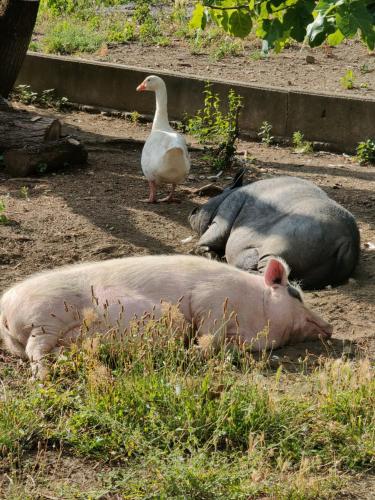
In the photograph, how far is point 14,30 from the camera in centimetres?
1118

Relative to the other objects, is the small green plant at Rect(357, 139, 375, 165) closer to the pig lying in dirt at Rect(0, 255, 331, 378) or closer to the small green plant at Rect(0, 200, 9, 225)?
the small green plant at Rect(0, 200, 9, 225)

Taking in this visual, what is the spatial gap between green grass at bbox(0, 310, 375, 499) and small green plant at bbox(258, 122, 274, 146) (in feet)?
22.8

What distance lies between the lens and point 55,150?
9688 millimetres

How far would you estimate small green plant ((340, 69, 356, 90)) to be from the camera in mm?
12133

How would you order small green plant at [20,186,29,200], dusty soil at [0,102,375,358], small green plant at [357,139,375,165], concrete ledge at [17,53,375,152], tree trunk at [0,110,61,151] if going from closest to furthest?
dusty soil at [0,102,375,358], small green plant at [20,186,29,200], tree trunk at [0,110,61,151], small green plant at [357,139,375,165], concrete ledge at [17,53,375,152]

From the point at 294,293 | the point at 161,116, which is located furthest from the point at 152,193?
the point at 294,293

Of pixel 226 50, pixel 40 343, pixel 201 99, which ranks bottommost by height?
pixel 40 343

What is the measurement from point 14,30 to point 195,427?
7978 millimetres

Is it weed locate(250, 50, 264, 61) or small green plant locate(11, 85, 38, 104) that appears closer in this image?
small green plant locate(11, 85, 38, 104)

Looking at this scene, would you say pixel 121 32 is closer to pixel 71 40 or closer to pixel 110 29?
pixel 110 29


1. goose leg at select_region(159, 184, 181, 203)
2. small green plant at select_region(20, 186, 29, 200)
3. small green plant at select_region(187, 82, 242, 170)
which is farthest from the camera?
small green plant at select_region(187, 82, 242, 170)

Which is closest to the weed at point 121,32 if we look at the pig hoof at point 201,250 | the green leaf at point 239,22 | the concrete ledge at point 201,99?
the concrete ledge at point 201,99

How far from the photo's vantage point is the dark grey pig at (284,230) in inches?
272

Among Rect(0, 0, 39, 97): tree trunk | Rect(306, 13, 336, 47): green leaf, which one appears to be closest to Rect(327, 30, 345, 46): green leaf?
Rect(306, 13, 336, 47): green leaf
